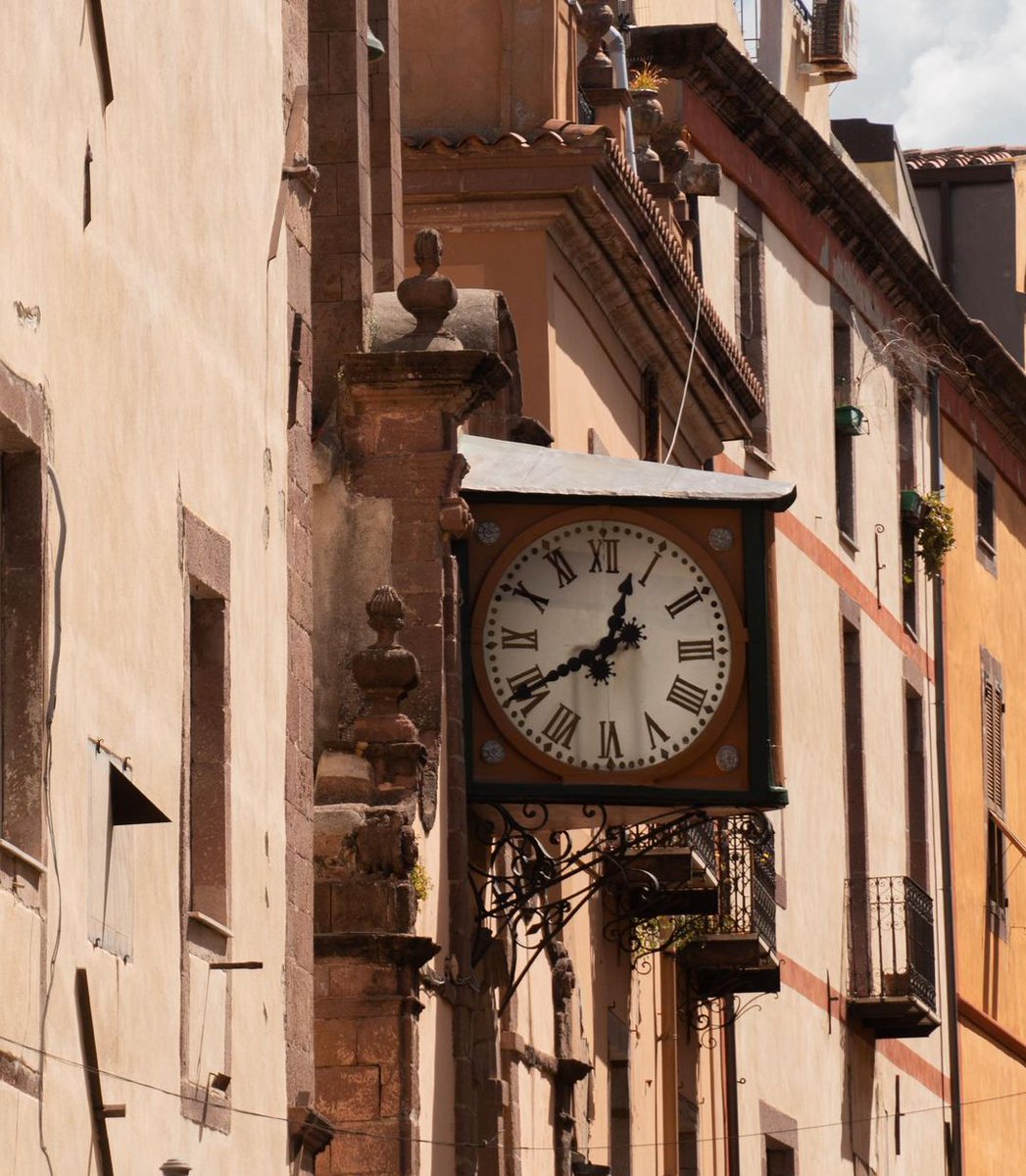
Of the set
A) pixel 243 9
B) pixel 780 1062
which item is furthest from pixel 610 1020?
pixel 243 9

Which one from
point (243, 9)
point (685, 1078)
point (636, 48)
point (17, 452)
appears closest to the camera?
point (17, 452)

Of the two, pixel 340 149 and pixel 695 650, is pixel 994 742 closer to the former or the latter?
pixel 695 650

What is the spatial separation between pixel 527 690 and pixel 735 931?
8262 mm

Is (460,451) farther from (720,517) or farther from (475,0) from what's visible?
(475,0)

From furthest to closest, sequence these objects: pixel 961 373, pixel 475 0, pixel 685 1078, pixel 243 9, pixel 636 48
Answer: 1. pixel 961 373
2. pixel 636 48
3. pixel 685 1078
4. pixel 475 0
5. pixel 243 9

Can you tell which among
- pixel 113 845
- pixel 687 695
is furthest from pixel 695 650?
pixel 113 845

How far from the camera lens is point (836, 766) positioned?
32656mm

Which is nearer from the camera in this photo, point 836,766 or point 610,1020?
point 610,1020

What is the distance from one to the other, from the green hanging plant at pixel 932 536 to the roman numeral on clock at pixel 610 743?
1735 centimetres

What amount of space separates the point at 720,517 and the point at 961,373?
19.7 metres

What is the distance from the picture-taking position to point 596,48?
25344 mm

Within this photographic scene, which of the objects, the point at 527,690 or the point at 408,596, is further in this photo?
the point at 527,690

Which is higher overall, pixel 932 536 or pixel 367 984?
pixel 932 536

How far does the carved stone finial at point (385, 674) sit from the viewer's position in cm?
1750
